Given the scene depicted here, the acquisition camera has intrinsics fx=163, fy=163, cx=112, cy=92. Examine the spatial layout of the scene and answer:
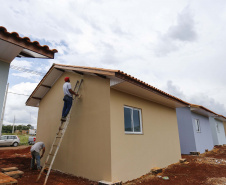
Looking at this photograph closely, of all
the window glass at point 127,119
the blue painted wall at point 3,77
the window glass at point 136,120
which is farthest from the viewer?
the window glass at point 136,120

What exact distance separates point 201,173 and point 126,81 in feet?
17.3

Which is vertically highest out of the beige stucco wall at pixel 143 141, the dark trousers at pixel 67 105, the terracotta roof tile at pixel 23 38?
the terracotta roof tile at pixel 23 38

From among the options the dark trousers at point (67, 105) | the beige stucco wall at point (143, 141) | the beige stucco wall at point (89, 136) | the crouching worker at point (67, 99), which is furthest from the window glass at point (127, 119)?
the dark trousers at point (67, 105)

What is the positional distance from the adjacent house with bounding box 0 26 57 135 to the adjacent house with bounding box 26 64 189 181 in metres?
1.98

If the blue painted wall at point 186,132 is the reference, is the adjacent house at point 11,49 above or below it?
above

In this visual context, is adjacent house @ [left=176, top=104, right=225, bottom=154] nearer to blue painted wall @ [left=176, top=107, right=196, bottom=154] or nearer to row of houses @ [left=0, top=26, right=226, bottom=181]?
blue painted wall @ [left=176, top=107, right=196, bottom=154]

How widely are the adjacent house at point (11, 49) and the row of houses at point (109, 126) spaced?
6.44 feet

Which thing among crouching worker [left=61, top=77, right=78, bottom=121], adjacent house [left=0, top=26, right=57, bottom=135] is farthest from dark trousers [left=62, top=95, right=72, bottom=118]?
adjacent house [left=0, top=26, right=57, bottom=135]

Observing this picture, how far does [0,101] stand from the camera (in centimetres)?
411

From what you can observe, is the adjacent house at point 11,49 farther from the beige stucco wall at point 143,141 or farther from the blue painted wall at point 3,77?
the beige stucco wall at point 143,141

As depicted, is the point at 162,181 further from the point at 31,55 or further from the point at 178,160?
the point at 31,55

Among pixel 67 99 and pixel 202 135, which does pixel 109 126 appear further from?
pixel 202 135

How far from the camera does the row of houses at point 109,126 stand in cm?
567

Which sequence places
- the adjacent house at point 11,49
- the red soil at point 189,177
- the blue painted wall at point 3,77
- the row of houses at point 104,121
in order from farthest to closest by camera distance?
the red soil at point 189,177
the row of houses at point 104,121
the blue painted wall at point 3,77
the adjacent house at point 11,49
